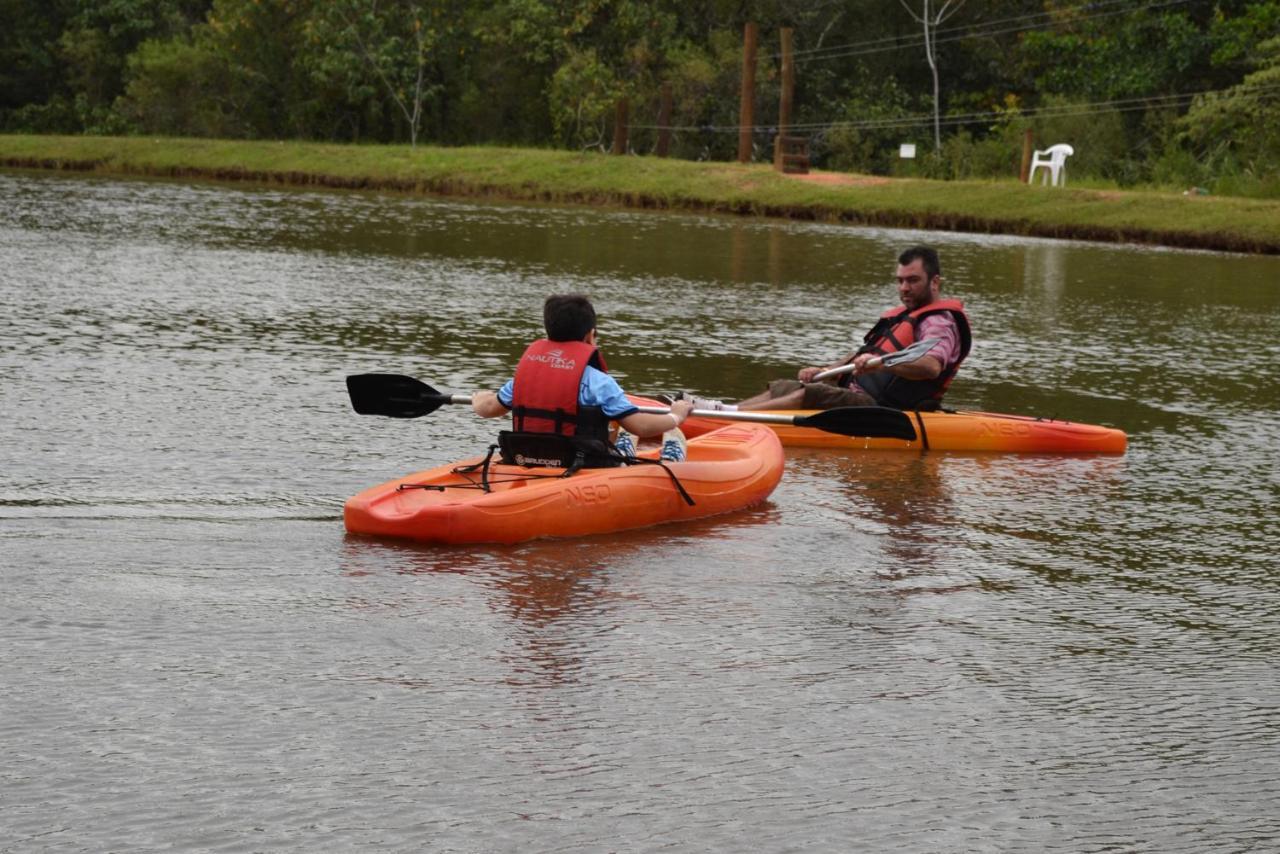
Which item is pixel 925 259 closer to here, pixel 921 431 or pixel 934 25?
pixel 921 431

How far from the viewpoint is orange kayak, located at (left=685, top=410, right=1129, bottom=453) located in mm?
11039

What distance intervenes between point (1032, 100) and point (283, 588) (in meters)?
40.5

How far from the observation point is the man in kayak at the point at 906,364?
10.9m

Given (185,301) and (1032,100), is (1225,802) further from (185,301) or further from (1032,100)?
(1032,100)

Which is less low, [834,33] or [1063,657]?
[834,33]

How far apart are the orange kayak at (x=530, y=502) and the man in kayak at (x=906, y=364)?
→ 74.6 inches

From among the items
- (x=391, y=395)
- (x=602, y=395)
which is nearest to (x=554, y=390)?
(x=602, y=395)

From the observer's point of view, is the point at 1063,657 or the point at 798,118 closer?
the point at 1063,657

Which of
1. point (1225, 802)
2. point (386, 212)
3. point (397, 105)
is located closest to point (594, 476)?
point (1225, 802)

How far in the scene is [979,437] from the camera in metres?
11.1

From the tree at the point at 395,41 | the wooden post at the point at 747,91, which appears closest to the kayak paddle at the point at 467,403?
the wooden post at the point at 747,91

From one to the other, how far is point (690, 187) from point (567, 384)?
94.1ft

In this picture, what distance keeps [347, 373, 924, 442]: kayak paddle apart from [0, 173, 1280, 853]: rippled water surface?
0.33m

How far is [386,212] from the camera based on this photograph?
3198cm
